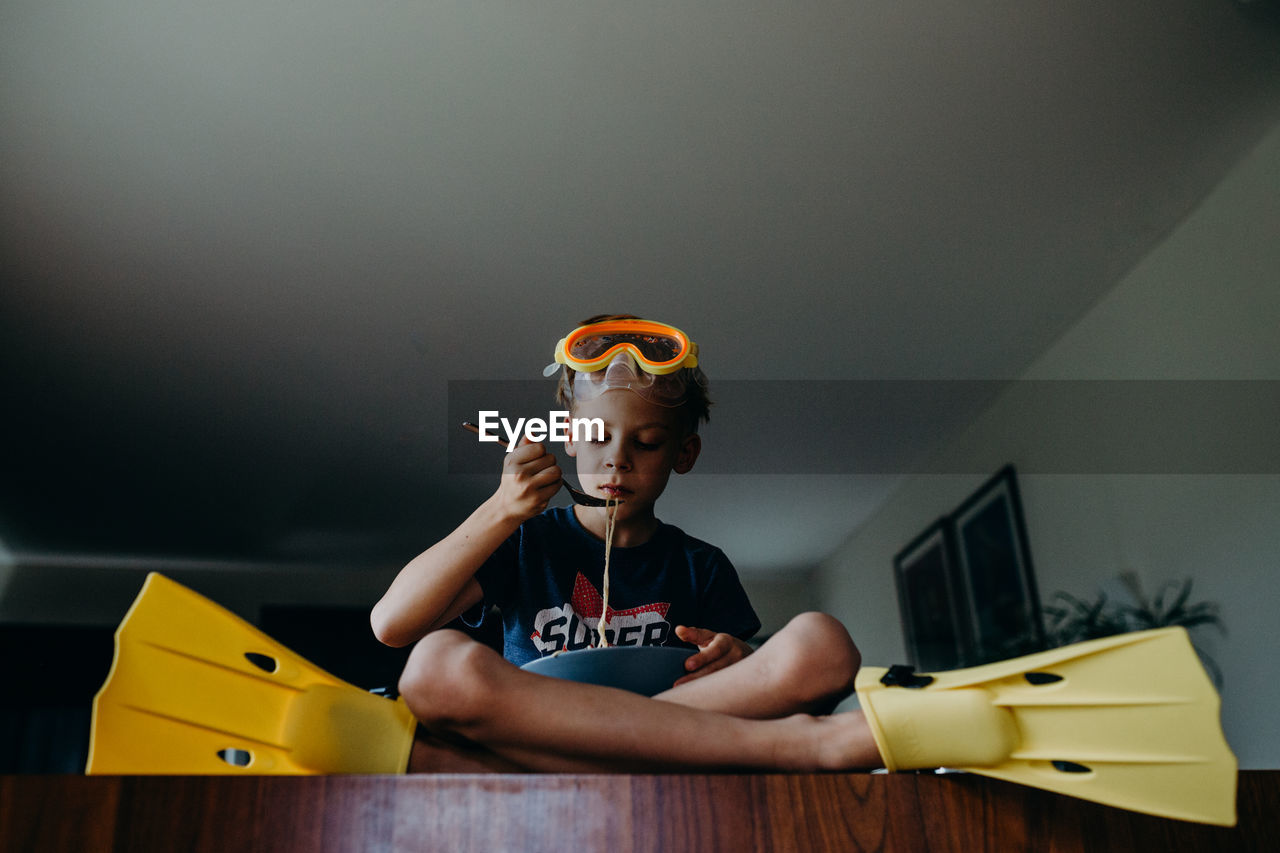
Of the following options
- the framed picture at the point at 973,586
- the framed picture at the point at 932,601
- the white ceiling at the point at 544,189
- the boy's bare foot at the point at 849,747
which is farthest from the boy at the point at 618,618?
the framed picture at the point at 932,601

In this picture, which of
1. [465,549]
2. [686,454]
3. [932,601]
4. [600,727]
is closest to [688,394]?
[686,454]

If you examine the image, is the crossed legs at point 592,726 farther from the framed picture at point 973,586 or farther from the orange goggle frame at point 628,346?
the framed picture at point 973,586

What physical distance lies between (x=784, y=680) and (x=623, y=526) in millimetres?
367

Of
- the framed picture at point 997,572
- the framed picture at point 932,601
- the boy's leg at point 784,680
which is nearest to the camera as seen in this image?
the boy's leg at point 784,680

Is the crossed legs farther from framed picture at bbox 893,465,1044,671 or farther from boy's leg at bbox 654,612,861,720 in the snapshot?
framed picture at bbox 893,465,1044,671

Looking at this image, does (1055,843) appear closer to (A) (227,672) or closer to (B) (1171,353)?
(A) (227,672)

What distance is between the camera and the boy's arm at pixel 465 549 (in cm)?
79

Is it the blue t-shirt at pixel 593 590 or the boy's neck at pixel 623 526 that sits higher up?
the boy's neck at pixel 623 526

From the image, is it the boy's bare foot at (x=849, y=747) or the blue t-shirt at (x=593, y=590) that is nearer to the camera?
the boy's bare foot at (x=849, y=747)

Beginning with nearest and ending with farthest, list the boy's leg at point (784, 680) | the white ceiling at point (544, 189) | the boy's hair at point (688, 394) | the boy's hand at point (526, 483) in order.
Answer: the boy's leg at point (784, 680)
the boy's hand at point (526, 483)
the boy's hair at point (688, 394)
the white ceiling at point (544, 189)

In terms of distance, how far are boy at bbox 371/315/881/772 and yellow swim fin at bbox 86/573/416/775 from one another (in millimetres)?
60

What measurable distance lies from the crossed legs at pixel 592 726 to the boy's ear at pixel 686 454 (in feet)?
1.40

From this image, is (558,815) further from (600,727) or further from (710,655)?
(710,655)

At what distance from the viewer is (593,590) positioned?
921 mm
